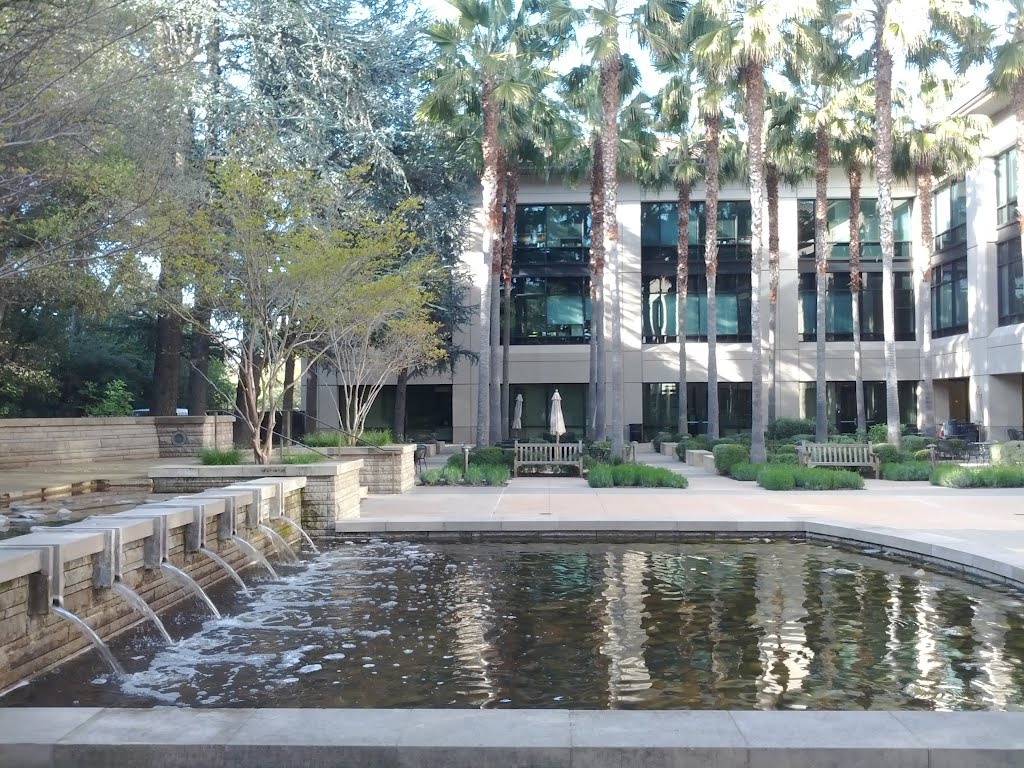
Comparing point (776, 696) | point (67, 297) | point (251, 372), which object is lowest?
point (776, 696)

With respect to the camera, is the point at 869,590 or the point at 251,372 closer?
the point at 869,590

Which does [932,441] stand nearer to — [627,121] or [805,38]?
[805,38]

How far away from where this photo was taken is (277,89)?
24.7 metres

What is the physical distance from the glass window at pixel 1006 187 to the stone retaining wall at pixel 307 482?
87.6 ft

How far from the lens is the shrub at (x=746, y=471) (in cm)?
2155

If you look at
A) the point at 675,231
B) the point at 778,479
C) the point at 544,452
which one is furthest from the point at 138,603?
the point at 675,231

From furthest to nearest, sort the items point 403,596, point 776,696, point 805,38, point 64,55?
point 805,38 < point 64,55 < point 403,596 < point 776,696

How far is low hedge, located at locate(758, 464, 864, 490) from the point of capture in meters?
19.1

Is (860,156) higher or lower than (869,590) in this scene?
higher

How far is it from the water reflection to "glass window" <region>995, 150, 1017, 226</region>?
25.4 m

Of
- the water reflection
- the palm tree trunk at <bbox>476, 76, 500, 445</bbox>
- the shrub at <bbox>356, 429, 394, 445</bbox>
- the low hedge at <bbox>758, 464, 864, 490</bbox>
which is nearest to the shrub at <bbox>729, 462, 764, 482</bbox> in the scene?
the low hedge at <bbox>758, 464, 864, 490</bbox>

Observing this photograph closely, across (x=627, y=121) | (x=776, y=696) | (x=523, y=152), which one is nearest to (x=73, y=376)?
(x=523, y=152)

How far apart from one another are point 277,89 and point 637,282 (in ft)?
61.0

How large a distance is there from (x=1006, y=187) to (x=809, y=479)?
61.8 ft
